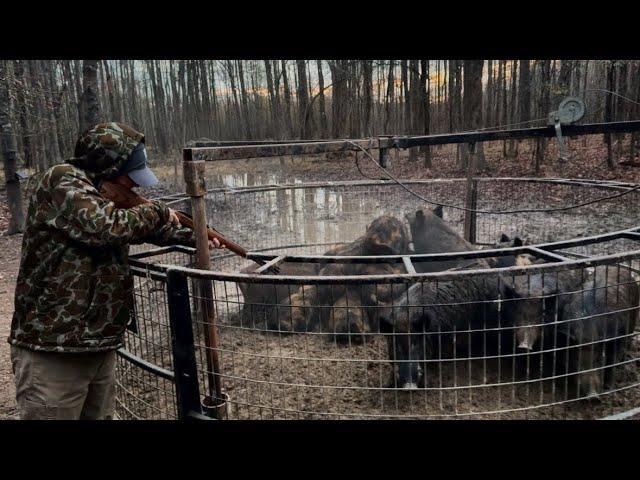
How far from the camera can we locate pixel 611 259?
3.16 metres

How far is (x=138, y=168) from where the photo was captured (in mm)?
3188

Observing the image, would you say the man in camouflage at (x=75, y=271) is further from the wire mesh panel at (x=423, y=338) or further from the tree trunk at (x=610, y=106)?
the tree trunk at (x=610, y=106)

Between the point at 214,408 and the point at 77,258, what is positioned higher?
the point at 77,258

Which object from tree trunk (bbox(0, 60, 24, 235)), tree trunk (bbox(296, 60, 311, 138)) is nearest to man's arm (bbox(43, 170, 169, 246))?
tree trunk (bbox(0, 60, 24, 235))

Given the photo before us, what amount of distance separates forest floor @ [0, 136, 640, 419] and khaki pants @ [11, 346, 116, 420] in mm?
1888

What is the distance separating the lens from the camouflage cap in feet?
9.82

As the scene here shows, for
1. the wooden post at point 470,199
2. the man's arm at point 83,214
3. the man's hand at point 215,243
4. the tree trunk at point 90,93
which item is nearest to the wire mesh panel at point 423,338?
the man's hand at point 215,243

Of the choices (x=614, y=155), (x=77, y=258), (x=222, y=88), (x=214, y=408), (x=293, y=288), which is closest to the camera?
(x=77, y=258)

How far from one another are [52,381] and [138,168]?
1.31 m

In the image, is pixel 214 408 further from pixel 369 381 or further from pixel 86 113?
pixel 86 113

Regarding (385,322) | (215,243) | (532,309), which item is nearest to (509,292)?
(532,309)

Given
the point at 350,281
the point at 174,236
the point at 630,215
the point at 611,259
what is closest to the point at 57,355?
the point at 174,236

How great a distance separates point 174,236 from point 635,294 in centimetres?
404

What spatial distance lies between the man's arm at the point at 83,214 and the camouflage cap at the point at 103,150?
120 mm
